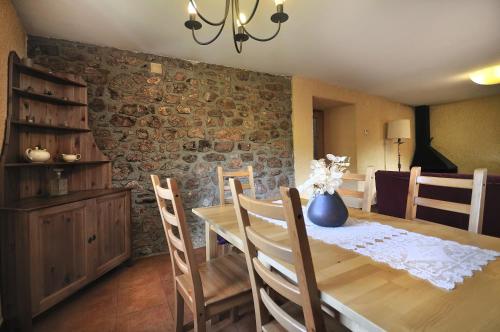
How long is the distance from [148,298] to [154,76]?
225 cm

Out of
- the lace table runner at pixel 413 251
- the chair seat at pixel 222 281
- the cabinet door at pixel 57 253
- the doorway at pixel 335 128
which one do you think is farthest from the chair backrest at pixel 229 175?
the doorway at pixel 335 128

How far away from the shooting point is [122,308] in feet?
5.64

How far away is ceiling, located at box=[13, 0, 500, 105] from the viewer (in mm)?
1877

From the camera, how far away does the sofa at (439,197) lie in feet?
6.21

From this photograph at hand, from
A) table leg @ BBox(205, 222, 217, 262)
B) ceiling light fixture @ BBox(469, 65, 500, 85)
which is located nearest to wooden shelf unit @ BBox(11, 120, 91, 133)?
table leg @ BBox(205, 222, 217, 262)

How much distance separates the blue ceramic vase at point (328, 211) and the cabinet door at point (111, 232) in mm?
1797

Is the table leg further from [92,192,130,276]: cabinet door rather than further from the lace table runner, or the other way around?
[92,192,130,276]: cabinet door

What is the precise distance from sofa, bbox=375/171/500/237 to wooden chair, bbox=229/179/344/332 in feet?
6.32

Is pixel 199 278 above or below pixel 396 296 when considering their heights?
below

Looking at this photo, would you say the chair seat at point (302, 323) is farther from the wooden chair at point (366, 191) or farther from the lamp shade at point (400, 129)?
the lamp shade at point (400, 129)

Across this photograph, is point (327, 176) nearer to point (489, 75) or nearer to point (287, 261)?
point (287, 261)

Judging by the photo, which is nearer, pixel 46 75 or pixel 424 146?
pixel 46 75

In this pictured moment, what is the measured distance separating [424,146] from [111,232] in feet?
22.0

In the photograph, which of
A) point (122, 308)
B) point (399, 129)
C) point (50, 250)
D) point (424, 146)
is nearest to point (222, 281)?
point (122, 308)
